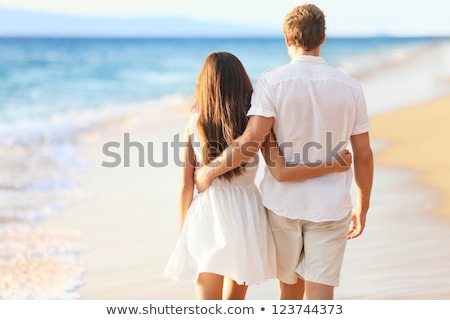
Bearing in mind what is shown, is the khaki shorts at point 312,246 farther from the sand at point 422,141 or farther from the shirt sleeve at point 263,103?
the sand at point 422,141

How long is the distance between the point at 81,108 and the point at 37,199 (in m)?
6.48

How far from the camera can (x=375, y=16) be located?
23.9 m

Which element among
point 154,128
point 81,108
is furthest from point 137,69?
point 154,128

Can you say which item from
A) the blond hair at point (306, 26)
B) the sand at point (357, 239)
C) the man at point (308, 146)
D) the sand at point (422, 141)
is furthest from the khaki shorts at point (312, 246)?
the sand at point (422, 141)

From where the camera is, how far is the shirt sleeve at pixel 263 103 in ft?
8.25

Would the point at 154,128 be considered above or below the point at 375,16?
below

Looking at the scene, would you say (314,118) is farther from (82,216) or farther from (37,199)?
(37,199)

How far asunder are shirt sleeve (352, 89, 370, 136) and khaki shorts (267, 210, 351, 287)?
0.31 meters

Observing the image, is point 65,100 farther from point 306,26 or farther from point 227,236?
point 306,26

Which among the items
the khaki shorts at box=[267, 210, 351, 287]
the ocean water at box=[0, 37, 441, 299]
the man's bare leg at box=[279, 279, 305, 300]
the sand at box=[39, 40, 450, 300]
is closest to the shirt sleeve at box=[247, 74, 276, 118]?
the khaki shorts at box=[267, 210, 351, 287]

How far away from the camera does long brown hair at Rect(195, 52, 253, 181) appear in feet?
8.70

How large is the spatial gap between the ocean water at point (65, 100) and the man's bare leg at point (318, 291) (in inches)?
62.2

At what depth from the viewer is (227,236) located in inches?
A: 105

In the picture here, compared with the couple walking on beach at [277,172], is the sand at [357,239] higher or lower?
lower
